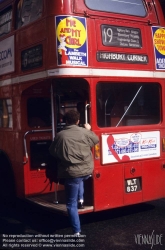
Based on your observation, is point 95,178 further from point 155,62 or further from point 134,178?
point 155,62

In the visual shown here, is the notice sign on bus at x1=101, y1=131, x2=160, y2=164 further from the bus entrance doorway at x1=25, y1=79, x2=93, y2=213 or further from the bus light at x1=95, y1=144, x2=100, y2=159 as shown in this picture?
the bus entrance doorway at x1=25, y1=79, x2=93, y2=213

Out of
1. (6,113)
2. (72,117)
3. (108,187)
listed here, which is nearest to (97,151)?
(108,187)

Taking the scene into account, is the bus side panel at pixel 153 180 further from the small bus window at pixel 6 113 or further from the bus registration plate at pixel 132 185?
the small bus window at pixel 6 113

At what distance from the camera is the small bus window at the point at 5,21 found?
7.62 metres

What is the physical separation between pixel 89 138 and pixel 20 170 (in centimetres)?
203

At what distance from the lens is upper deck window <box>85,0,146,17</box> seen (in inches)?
252

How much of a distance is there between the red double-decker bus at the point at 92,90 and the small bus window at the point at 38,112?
0.02m

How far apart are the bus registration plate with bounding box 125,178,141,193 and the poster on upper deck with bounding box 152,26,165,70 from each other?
1951 mm

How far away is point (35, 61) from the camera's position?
656 centimetres

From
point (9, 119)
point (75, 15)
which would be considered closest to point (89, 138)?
point (75, 15)

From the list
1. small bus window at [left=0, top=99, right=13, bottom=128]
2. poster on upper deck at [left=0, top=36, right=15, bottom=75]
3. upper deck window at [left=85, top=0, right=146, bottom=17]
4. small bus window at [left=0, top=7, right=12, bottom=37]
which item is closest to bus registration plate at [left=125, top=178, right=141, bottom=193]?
small bus window at [left=0, top=99, right=13, bottom=128]

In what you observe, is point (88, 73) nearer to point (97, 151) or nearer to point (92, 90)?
point (92, 90)

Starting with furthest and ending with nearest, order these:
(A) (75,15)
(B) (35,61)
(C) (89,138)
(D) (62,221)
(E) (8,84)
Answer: (E) (8,84), (D) (62,221), (B) (35,61), (A) (75,15), (C) (89,138)

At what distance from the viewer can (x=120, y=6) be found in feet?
22.0
